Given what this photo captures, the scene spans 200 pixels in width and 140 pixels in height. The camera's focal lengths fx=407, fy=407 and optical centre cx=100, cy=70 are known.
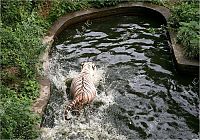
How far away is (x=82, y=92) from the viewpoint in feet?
28.0

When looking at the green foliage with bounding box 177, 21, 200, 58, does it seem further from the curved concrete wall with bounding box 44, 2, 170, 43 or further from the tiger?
the tiger

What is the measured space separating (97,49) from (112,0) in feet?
9.14

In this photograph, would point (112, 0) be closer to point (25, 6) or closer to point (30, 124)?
point (25, 6)

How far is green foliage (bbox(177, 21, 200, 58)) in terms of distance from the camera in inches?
392

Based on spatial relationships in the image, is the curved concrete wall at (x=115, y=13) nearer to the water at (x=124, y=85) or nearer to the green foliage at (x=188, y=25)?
the water at (x=124, y=85)

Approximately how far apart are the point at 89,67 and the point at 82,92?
1.46 meters

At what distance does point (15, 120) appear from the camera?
7.25 meters

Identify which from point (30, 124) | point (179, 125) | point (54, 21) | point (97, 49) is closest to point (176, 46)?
point (97, 49)

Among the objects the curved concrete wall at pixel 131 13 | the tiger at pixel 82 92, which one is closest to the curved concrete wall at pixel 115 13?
the curved concrete wall at pixel 131 13

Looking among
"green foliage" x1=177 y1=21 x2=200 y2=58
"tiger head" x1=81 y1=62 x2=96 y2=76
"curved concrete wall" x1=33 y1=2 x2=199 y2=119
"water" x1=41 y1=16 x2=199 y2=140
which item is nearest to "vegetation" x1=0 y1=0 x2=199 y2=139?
"green foliage" x1=177 y1=21 x2=200 y2=58

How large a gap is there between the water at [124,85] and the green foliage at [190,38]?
1.95 feet

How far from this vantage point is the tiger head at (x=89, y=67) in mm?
9680

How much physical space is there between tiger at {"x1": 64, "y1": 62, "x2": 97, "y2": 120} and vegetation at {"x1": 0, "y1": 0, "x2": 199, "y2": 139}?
0.79 metres

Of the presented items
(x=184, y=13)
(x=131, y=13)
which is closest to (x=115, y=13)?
(x=131, y=13)
